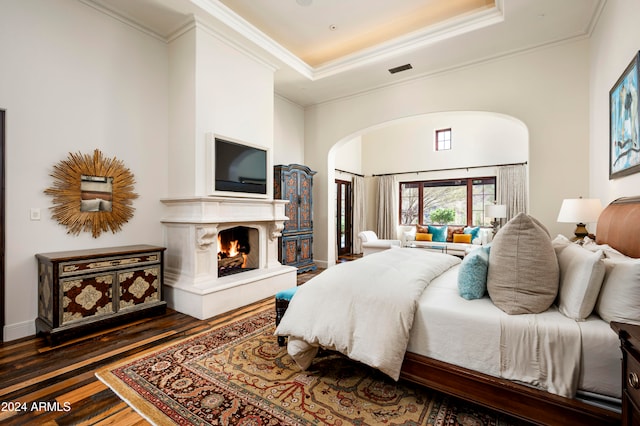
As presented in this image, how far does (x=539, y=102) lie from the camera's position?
3.88 metres

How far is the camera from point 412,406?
172cm

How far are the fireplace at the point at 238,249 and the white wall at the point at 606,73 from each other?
4.01 metres

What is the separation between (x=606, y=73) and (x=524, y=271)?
277 centimetres

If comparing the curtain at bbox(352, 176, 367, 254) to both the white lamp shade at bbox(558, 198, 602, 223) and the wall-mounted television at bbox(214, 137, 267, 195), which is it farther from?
the white lamp shade at bbox(558, 198, 602, 223)

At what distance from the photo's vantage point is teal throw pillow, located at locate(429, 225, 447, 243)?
7.28 metres

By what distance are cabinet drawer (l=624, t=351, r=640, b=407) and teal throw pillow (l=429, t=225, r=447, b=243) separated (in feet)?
21.2

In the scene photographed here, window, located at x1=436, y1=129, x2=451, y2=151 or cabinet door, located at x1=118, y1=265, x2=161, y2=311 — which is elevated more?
window, located at x1=436, y1=129, x2=451, y2=151

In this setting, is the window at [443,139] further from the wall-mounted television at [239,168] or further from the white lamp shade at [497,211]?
the wall-mounted television at [239,168]

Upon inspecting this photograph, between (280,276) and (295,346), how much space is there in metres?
2.21

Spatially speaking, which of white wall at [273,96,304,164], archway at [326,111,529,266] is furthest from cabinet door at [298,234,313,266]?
white wall at [273,96,304,164]

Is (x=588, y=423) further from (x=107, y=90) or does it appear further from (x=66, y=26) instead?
(x=66, y=26)

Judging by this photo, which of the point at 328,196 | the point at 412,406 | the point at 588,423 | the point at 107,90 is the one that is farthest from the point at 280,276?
the point at 588,423

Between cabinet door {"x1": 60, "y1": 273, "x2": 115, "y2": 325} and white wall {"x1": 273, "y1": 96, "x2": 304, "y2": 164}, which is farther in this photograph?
white wall {"x1": 273, "y1": 96, "x2": 304, "y2": 164}

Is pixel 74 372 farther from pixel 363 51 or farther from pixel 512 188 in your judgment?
pixel 512 188
